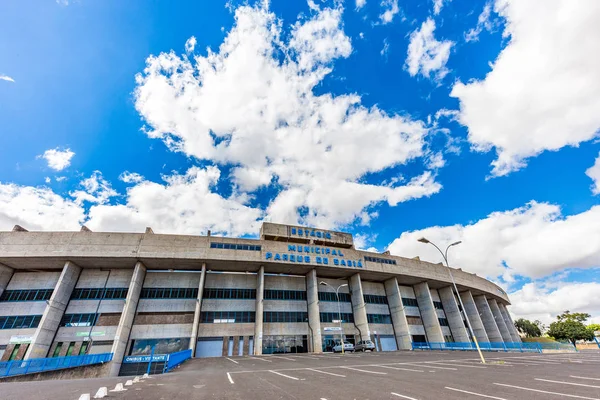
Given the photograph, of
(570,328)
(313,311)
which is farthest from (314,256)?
(570,328)

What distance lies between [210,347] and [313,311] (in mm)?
16232

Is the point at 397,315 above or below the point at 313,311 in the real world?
below

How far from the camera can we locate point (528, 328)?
388 feet

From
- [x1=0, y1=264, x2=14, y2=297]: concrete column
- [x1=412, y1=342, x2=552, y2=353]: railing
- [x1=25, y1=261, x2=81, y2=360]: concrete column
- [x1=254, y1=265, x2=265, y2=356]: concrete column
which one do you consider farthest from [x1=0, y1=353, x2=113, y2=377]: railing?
[x1=412, y1=342, x2=552, y2=353]: railing

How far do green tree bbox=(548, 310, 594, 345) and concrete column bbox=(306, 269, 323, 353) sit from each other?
87605 mm

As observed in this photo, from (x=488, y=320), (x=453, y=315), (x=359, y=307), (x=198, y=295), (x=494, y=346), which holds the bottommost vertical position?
(x=494, y=346)

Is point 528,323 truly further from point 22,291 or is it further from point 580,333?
point 22,291

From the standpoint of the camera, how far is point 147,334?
3566 centimetres

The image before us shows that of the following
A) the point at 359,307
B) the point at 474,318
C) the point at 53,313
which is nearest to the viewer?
the point at 53,313

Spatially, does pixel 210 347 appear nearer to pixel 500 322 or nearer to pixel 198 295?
pixel 198 295

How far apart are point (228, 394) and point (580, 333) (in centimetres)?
11306

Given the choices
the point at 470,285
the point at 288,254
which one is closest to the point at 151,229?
the point at 288,254

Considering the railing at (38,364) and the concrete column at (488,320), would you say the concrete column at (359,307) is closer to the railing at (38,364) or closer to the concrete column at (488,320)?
the concrete column at (488,320)

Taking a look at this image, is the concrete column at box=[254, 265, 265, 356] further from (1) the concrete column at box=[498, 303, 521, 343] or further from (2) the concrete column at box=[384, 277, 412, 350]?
(1) the concrete column at box=[498, 303, 521, 343]
